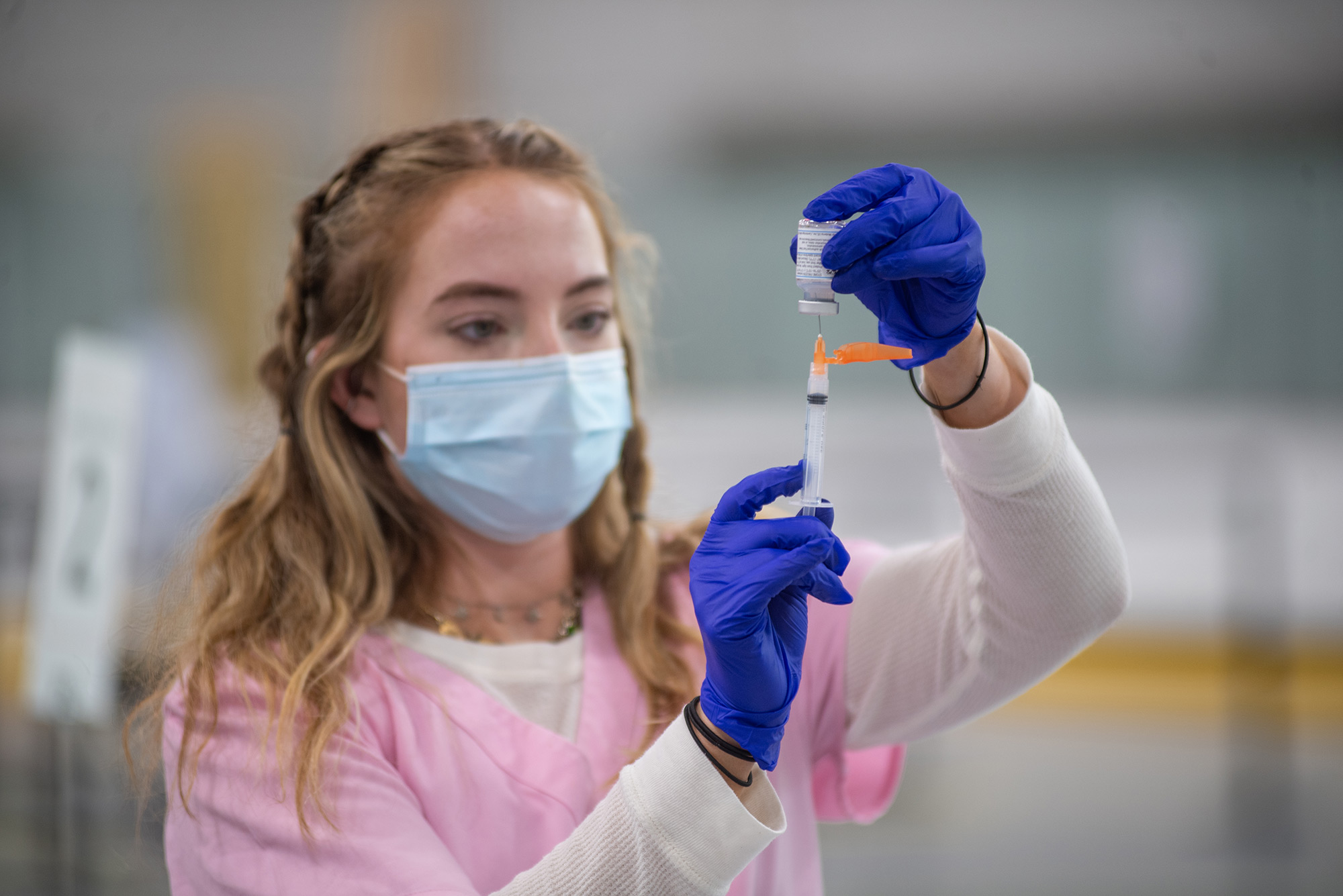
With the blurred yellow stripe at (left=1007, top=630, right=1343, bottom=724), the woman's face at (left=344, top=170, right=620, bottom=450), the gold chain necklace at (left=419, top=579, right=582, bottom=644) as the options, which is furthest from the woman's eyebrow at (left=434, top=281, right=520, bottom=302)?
the blurred yellow stripe at (left=1007, top=630, right=1343, bottom=724)

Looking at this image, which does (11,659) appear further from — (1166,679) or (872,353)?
(1166,679)

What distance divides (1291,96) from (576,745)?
5.66 m

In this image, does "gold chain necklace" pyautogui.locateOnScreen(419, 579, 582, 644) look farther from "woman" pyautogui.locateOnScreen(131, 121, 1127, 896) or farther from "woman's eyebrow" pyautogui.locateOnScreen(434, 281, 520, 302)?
"woman's eyebrow" pyautogui.locateOnScreen(434, 281, 520, 302)

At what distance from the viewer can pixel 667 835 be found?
911mm

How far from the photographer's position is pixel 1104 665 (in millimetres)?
4969

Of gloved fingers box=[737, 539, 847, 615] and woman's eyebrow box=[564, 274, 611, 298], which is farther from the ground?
woman's eyebrow box=[564, 274, 611, 298]

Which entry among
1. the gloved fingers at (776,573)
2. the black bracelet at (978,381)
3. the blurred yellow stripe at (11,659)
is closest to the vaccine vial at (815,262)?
the black bracelet at (978,381)

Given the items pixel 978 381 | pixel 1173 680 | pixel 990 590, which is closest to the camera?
pixel 978 381

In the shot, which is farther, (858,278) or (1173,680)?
(1173,680)

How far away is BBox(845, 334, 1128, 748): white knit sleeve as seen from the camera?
3.42 ft

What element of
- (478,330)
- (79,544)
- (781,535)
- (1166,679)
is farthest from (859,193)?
(1166,679)

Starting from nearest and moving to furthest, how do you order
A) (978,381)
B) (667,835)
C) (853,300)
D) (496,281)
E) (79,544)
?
(667,835) → (978,381) → (496,281) → (79,544) → (853,300)

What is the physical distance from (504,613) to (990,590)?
59 cm

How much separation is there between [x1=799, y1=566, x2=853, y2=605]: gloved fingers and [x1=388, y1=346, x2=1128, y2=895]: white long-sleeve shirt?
17 centimetres
